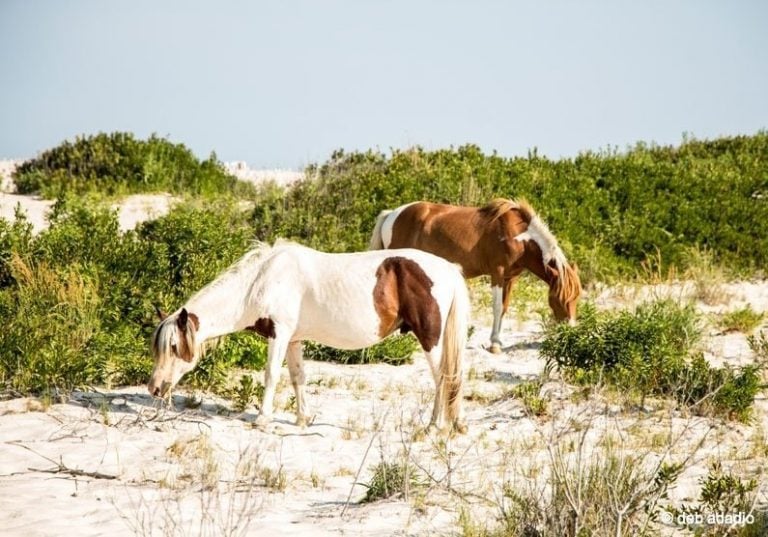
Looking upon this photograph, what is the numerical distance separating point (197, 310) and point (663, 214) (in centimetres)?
1096

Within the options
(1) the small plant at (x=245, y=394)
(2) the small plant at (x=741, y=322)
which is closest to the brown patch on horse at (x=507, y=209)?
(2) the small plant at (x=741, y=322)

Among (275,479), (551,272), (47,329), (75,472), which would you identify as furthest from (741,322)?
(75,472)

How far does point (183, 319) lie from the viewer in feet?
25.9

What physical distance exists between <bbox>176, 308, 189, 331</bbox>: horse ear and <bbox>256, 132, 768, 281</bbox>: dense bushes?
22.9 feet

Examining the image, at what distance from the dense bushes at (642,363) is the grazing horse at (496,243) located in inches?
58.4

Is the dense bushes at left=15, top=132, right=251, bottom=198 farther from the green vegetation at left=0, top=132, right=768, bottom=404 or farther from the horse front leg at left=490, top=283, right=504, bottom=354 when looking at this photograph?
the horse front leg at left=490, top=283, right=504, bottom=354

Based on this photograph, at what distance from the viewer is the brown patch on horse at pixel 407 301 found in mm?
7977

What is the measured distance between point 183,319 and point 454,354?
7.45 ft

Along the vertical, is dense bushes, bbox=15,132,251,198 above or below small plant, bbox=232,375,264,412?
above

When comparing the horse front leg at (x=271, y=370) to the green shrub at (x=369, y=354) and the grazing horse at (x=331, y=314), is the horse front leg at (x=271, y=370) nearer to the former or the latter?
the grazing horse at (x=331, y=314)

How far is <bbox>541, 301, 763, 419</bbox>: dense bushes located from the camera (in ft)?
27.6

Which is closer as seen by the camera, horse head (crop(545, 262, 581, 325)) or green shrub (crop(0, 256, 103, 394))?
green shrub (crop(0, 256, 103, 394))

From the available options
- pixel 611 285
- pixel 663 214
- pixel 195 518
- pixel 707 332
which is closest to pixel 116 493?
pixel 195 518

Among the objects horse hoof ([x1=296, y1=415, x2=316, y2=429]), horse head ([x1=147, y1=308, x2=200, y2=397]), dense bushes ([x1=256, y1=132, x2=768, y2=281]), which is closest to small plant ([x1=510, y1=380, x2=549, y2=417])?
horse hoof ([x1=296, y1=415, x2=316, y2=429])
